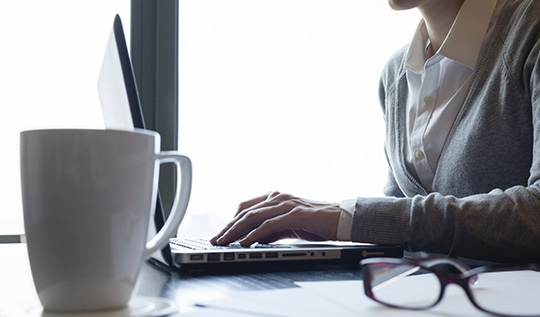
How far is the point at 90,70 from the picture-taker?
160 cm

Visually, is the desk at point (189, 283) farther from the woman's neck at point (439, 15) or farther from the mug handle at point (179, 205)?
the woman's neck at point (439, 15)

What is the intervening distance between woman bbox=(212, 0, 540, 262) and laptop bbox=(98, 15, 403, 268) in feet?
0.23

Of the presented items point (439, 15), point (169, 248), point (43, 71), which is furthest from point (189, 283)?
point (43, 71)

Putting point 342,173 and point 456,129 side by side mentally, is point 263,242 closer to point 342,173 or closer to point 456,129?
point 456,129

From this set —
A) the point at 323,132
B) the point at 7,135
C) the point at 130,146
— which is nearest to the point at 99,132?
the point at 130,146

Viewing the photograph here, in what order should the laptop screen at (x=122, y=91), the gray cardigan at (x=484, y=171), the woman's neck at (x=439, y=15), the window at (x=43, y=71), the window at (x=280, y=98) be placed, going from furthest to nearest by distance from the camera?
the window at (x=280, y=98) < the window at (x=43, y=71) < the woman's neck at (x=439, y=15) < the gray cardigan at (x=484, y=171) < the laptop screen at (x=122, y=91)

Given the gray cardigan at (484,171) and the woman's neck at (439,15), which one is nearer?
the gray cardigan at (484,171)

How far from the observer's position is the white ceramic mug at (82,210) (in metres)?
0.35

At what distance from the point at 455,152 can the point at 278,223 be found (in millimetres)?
460

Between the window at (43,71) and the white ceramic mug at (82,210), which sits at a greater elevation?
the window at (43,71)

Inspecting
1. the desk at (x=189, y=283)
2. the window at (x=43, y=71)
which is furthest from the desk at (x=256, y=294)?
the window at (x=43, y=71)

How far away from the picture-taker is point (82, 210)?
35 cm

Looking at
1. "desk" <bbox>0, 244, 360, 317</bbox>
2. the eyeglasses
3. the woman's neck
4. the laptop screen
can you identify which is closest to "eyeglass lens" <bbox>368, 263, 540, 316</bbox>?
the eyeglasses

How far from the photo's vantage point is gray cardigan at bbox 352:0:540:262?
73cm
